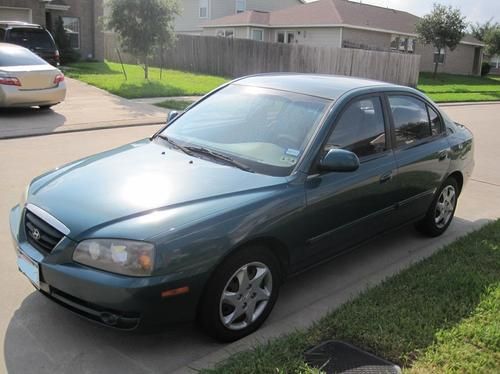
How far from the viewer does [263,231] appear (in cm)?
349

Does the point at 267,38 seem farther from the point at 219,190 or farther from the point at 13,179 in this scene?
the point at 219,190

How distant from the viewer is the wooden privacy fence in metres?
25.5

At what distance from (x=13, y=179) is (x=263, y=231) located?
182 inches

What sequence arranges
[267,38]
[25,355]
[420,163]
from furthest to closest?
[267,38] < [420,163] < [25,355]

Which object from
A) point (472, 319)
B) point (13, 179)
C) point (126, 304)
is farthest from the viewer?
point (13, 179)

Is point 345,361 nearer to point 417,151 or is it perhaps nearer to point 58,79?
point 417,151

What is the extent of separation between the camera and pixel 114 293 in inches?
118

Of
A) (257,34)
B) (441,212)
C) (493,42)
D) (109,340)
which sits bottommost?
(109,340)

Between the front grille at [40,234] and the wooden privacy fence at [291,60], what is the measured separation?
74.4ft

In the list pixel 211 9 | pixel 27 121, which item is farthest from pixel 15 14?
pixel 211 9

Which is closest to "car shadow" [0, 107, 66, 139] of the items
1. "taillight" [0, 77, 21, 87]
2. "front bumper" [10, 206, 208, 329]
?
"taillight" [0, 77, 21, 87]

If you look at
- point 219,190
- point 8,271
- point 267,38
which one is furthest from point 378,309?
point 267,38

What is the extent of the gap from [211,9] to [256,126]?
126ft

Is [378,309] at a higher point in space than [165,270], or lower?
lower
